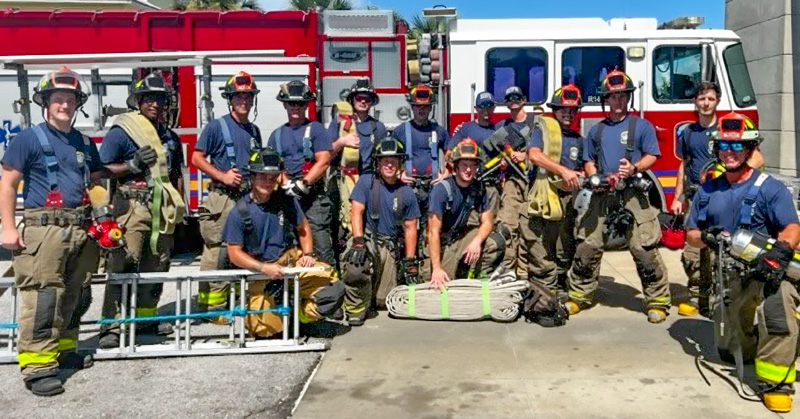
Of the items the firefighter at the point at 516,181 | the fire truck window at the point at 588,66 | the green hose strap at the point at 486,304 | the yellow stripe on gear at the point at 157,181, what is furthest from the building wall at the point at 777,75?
the yellow stripe on gear at the point at 157,181

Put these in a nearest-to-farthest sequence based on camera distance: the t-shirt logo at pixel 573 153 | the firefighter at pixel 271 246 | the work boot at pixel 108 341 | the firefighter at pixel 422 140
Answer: the firefighter at pixel 271 246, the work boot at pixel 108 341, the t-shirt logo at pixel 573 153, the firefighter at pixel 422 140

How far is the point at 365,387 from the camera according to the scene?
4336 millimetres

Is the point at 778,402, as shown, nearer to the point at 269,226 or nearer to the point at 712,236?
the point at 712,236

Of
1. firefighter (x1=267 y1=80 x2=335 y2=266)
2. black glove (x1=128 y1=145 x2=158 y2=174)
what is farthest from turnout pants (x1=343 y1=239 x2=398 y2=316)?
black glove (x1=128 y1=145 x2=158 y2=174)

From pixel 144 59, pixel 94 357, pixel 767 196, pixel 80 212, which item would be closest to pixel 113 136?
pixel 80 212

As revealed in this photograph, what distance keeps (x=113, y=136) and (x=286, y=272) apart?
1593mm

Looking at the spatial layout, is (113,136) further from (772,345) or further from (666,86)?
(666,86)

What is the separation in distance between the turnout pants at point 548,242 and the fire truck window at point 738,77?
3023 mm

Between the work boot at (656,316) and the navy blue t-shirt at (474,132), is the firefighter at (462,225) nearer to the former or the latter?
the navy blue t-shirt at (474,132)

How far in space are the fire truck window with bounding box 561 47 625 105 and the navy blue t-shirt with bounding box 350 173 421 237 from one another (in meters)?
2.86

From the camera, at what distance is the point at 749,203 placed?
4.15m

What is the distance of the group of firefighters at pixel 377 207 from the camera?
427 centimetres

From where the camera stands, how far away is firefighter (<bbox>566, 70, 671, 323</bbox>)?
18.6ft

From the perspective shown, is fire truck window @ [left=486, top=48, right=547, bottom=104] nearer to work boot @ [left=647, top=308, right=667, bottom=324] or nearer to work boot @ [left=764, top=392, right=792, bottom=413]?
work boot @ [left=647, top=308, right=667, bottom=324]
